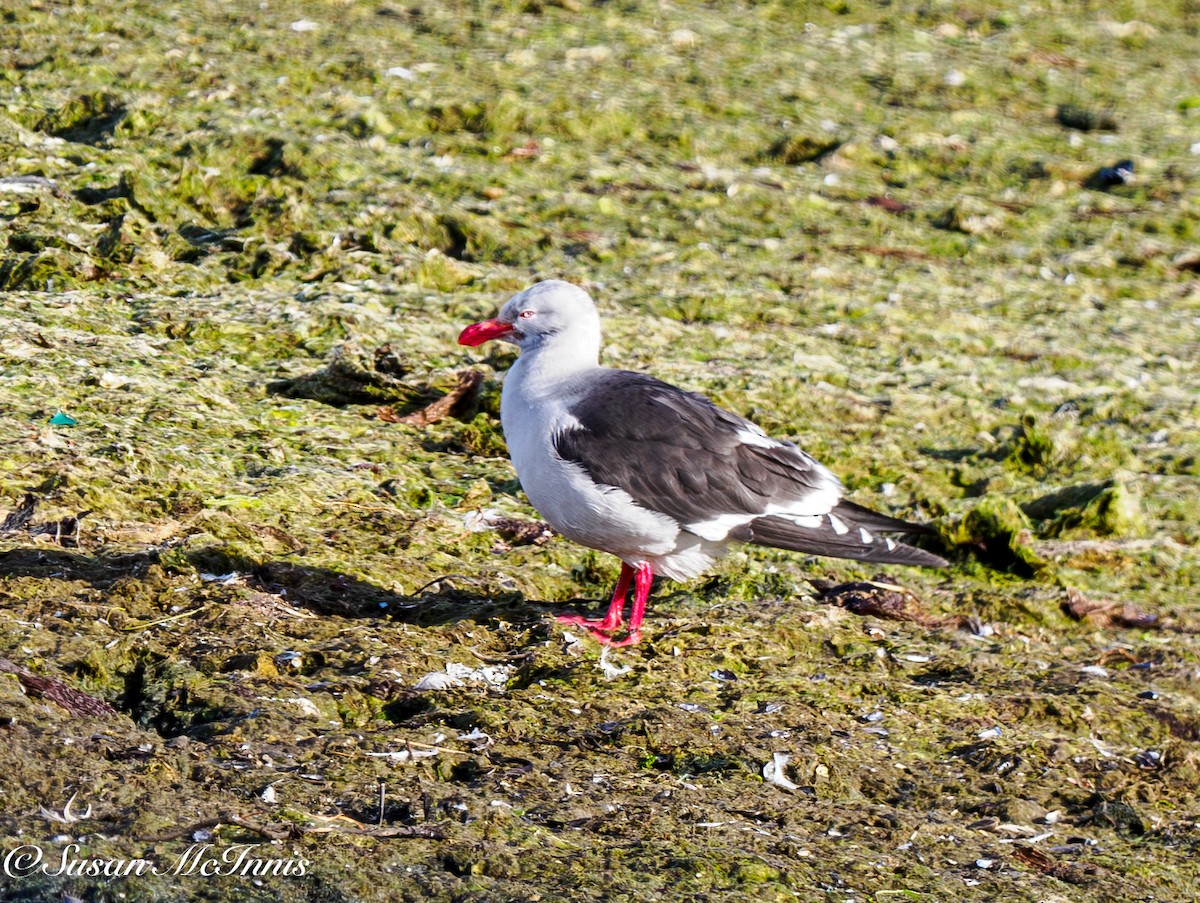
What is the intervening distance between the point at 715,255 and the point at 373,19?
426 centimetres

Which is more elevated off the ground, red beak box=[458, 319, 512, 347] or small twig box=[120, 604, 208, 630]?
red beak box=[458, 319, 512, 347]

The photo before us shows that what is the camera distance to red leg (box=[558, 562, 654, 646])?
5.07 metres

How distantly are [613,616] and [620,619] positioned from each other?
0.20ft

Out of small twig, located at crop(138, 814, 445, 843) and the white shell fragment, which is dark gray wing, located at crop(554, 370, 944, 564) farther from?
small twig, located at crop(138, 814, 445, 843)

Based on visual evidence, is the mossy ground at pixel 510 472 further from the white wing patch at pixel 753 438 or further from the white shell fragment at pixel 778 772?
the white wing patch at pixel 753 438

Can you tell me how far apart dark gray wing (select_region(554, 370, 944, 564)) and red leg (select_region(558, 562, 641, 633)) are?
41 cm

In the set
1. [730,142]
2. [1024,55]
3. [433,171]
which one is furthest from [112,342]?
[1024,55]

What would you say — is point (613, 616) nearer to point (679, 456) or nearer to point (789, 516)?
point (679, 456)

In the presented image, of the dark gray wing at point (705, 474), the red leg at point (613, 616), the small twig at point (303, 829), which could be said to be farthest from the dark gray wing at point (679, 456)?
the small twig at point (303, 829)

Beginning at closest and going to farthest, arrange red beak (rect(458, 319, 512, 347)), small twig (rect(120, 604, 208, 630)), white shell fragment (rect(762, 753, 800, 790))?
white shell fragment (rect(762, 753, 800, 790)) → small twig (rect(120, 604, 208, 630)) → red beak (rect(458, 319, 512, 347))

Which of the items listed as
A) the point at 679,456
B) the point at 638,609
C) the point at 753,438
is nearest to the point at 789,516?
the point at 753,438

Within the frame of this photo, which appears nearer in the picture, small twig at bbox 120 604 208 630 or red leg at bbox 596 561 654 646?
small twig at bbox 120 604 208 630

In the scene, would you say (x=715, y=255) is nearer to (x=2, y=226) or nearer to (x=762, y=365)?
(x=762, y=365)

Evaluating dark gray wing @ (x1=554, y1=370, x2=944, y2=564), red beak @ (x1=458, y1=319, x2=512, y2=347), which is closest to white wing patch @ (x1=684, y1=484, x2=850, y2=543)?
dark gray wing @ (x1=554, y1=370, x2=944, y2=564)
